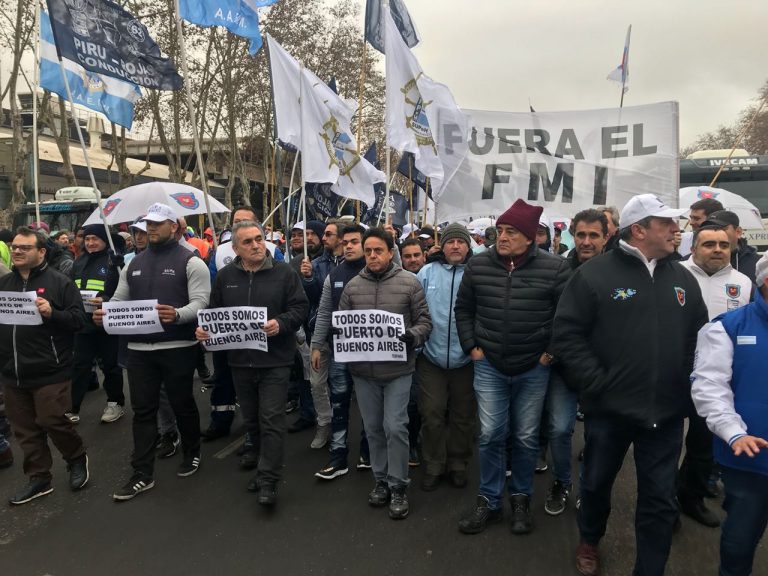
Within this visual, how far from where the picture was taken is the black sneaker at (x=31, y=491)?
13.0 ft

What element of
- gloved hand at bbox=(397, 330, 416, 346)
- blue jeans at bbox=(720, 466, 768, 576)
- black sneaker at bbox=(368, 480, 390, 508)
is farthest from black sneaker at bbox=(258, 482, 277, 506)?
blue jeans at bbox=(720, 466, 768, 576)

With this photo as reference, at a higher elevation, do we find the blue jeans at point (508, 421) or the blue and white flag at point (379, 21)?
the blue and white flag at point (379, 21)

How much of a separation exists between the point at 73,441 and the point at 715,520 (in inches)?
178

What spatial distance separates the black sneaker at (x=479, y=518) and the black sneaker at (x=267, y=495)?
4.24 feet

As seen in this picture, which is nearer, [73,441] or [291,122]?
[73,441]

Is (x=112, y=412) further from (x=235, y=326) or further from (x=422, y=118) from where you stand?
(x=422, y=118)

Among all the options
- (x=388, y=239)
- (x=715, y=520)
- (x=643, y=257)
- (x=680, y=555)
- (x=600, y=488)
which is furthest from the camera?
(x=388, y=239)

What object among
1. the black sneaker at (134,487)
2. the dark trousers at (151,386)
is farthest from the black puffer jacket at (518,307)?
the black sneaker at (134,487)

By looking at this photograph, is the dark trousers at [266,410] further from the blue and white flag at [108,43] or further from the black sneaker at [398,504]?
the blue and white flag at [108,43]

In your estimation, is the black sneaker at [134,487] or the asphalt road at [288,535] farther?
the black sneaker at [134,487]

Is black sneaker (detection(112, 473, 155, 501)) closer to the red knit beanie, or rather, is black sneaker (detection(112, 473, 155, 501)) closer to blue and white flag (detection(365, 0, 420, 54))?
the red knit beanie

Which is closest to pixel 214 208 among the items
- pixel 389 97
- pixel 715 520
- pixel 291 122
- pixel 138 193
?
pixel 138 193

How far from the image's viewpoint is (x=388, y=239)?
3846mm

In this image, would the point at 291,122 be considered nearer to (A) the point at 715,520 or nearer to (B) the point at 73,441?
(B) the point at 73,441
